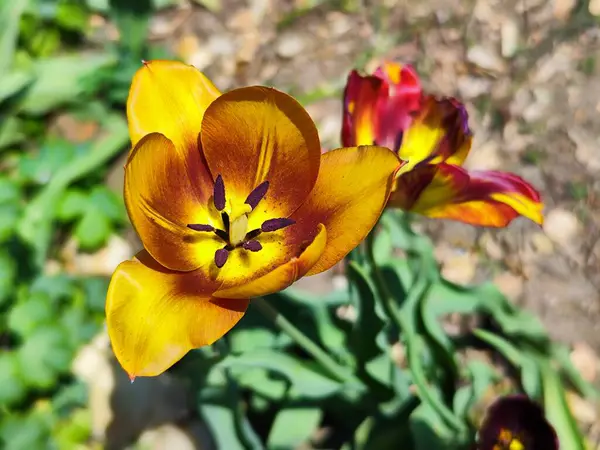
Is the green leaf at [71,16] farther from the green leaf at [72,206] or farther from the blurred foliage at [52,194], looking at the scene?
the green leaf at [72,206]

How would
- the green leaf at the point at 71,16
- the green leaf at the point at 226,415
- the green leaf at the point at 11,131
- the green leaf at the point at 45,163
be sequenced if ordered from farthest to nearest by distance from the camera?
1. the green leaf at the point at 71,16
2. the green leaf at the point at 11,131
3. the green leaf at the point at 45,163
4. the green leaf at the point at 226,415

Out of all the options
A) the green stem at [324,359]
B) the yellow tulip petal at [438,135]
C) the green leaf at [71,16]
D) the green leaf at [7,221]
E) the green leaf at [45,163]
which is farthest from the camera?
the green leaf at [71,16]

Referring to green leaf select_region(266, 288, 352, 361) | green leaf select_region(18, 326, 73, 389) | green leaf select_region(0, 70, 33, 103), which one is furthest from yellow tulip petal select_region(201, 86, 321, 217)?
green leaf select_region(0, 70, 33, 103)

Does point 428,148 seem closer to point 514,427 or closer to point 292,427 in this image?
point 514,427

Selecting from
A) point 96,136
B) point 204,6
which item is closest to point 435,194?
point 96,136

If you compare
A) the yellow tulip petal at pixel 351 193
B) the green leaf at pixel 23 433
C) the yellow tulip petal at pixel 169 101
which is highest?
the yellow tulip petal at pixel 169 101

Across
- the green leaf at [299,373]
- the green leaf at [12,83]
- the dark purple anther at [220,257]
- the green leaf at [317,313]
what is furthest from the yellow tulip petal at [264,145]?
the green leaf at [12,83]

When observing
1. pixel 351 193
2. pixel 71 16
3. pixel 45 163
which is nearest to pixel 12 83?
pixel 45 163
